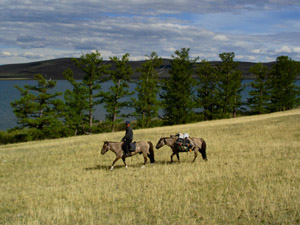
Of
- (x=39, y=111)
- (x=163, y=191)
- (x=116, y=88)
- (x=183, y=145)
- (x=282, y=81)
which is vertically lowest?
(x=163, y=191)

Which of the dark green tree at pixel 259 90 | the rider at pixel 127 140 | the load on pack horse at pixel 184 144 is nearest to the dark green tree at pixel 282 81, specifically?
the dark green tree at pixel 259 90

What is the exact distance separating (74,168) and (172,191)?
8.49 m

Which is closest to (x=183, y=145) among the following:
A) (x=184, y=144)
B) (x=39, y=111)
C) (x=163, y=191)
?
(x=184, y=144)

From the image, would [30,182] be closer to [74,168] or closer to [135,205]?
[74,168]

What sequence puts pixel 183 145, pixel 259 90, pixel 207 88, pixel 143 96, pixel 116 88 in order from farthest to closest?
pixel 259 90
pixel 207 88
pixel 143 96
pixel 116 88
pixel 183 145

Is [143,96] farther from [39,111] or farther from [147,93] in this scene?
[39,111]

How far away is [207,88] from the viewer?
207ft

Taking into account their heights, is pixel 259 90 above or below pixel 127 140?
above

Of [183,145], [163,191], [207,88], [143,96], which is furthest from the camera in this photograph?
[207,88]

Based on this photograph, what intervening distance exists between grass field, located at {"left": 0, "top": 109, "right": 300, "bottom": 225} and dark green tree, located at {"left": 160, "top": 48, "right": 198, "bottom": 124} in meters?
37.1

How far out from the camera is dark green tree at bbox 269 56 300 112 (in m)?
69.9

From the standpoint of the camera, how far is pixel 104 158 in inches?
846

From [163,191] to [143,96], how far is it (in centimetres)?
4482

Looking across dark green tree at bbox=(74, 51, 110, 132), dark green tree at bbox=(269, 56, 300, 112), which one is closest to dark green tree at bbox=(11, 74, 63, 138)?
dark green tree at bbox=(74, 51, 110, 132)
